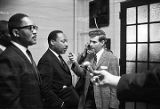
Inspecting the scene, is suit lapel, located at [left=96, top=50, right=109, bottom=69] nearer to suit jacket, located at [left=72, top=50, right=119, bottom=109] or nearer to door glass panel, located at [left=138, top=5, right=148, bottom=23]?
suit jacket, located at [left=72, top=50, right=119, bottom=109]

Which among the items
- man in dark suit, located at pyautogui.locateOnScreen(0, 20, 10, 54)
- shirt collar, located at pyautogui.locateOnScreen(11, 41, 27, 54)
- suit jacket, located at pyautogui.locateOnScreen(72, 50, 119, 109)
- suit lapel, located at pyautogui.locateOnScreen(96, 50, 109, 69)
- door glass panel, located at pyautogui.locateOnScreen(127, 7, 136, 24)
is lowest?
suit jacket, located at pyautogui.locateOnScreen(72, 50, 119, 109)

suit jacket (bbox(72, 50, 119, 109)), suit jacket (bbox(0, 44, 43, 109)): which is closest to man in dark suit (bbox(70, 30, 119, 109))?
suit jacket (bbox(72, 50, 119, 109))

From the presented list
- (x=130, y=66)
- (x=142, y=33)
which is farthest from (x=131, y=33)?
(x=130, y=66)

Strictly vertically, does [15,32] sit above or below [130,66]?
above

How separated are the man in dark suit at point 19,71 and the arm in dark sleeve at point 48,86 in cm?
3

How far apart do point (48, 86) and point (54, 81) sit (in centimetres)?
4

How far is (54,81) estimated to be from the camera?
925 mm

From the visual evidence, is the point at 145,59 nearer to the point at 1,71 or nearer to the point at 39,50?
the point at 39,50

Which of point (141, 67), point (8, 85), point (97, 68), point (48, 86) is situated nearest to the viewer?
point (8, 85)

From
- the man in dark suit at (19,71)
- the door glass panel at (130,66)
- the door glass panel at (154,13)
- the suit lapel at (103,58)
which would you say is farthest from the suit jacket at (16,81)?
the door glass panel at (154,13)

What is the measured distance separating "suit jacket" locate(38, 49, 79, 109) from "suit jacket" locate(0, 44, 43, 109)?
0.20 feet

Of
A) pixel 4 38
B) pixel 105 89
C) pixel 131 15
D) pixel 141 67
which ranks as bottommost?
pixel 105 89

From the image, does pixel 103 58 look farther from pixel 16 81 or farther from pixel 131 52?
pixel 16 81

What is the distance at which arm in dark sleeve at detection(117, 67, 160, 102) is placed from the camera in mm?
794
